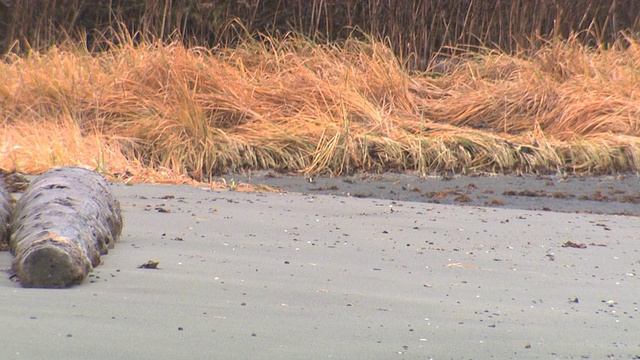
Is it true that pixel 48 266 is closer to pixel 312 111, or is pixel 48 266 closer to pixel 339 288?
pixel 339 288

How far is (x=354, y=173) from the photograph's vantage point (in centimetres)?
654

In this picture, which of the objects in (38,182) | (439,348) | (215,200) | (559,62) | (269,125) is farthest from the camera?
(559,62)

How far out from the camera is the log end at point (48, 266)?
2508 millimetres

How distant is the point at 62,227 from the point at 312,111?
4641 mm

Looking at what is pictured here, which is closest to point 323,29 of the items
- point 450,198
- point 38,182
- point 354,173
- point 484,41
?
point 484,41

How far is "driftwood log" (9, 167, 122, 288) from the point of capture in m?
2.52

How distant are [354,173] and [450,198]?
1.09 meters

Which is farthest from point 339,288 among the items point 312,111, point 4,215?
point 312,111

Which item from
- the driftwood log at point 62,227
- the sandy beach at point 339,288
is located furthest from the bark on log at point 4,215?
the sandy beach at point 339,288

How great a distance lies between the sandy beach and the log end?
4 cm

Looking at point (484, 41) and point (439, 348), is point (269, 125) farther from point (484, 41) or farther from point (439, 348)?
point (439, 348)

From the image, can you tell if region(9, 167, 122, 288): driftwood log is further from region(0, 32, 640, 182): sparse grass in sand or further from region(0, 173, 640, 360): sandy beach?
region(0, 32, 640, 182): sparse grass in sand

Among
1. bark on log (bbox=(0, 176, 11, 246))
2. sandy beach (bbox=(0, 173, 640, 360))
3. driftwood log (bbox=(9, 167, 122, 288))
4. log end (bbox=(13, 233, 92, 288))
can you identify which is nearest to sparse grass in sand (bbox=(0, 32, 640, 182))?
sandy beach (bbox=(0, 173, 640, 360))

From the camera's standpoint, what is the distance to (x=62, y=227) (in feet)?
9.02
